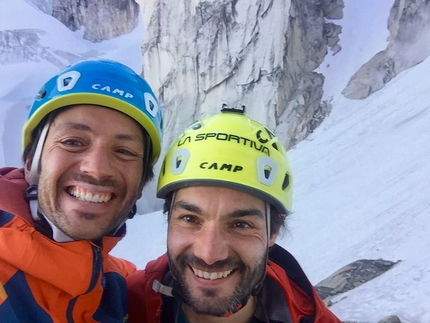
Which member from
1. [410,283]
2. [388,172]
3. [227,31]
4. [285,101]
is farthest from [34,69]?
[410,283]

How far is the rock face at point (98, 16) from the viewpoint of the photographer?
1117 inches

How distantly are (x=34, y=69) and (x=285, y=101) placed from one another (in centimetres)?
1339

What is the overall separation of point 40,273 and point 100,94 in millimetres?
853

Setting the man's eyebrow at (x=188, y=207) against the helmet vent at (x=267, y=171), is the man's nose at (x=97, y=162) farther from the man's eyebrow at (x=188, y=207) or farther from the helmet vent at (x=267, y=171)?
the helmet vent at (x=267, y=171)

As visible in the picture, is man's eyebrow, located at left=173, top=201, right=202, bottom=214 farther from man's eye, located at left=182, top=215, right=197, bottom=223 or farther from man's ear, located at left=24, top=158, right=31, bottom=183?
man's ear, located at left=24, top=158, right=31, bottom=183

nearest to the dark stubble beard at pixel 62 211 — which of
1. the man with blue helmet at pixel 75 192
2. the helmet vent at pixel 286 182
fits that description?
the man with blue helmet at pixel 75 192

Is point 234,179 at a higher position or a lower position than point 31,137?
lower

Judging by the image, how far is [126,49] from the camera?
26312 mm

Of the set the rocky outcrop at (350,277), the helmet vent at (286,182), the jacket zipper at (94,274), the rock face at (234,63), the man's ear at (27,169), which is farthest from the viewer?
the rock face at (234,63)

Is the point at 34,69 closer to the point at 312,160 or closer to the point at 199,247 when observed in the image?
the point at 312,160

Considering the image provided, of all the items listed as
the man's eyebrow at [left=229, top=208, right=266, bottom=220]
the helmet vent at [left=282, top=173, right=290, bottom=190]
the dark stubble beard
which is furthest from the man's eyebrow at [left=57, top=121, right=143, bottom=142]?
the helmet vent at [left=282, top=173, right=290, bottom=190]

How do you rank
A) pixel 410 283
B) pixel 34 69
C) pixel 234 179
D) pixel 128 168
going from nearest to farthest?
pixel 128 168 < pixel 234 179 < pixel 410 283 < pixel 34 69

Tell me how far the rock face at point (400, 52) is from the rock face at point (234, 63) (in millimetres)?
2127

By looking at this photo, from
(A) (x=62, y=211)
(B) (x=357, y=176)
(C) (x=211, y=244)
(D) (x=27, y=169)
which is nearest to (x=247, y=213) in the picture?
(C) (x=211, y=244)
